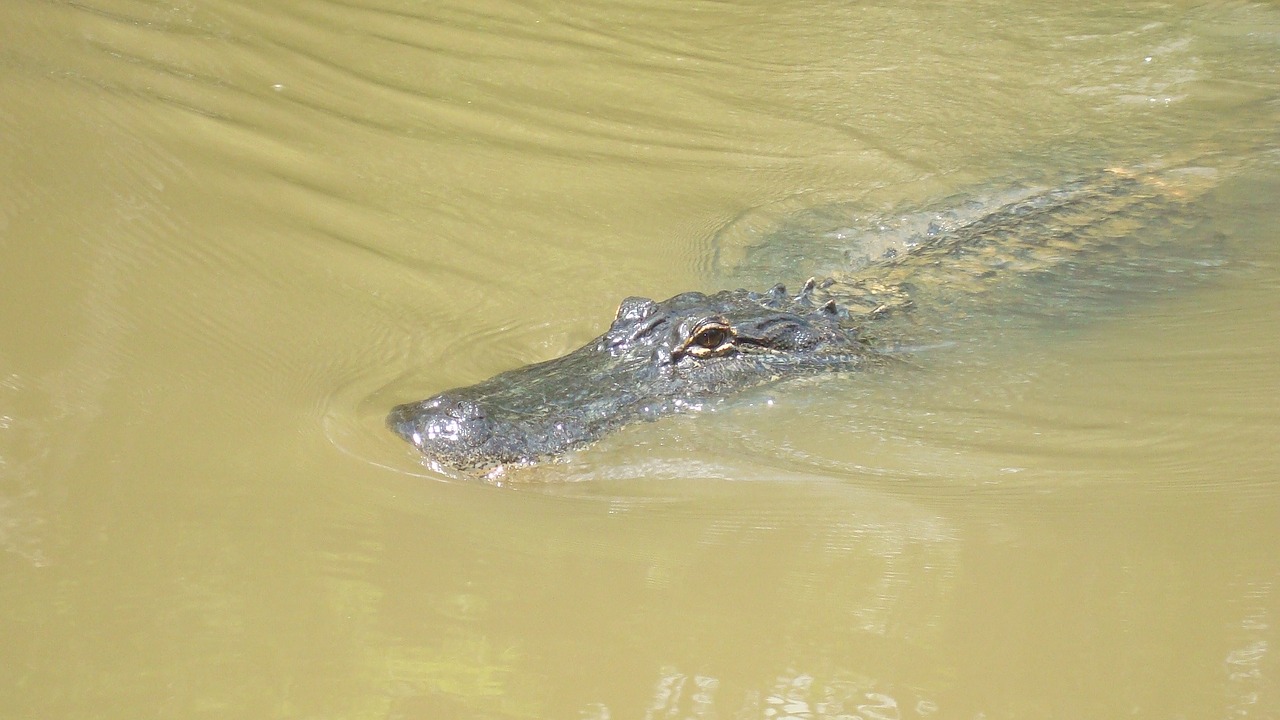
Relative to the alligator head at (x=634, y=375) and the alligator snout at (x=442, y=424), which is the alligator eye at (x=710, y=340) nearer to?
the alligator head at (x=634, y=375)

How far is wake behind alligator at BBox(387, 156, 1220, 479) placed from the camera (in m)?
3.99

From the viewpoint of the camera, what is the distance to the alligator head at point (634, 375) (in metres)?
3.87

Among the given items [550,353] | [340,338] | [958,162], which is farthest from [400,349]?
[958,162]

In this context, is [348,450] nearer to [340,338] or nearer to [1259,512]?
[340,338]

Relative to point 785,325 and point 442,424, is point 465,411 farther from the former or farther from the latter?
point 785,325

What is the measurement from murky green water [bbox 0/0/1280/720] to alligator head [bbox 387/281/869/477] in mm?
161

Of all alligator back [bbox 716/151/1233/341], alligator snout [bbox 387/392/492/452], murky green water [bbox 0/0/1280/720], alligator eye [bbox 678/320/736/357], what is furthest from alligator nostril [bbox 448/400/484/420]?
alligator back [bbox 716/151/1233/341]

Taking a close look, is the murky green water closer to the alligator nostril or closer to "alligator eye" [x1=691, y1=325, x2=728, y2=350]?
the alligator nostril

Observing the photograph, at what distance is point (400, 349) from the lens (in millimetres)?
4719

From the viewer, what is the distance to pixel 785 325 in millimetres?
5086

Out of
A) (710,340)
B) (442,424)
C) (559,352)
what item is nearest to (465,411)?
(442,424)

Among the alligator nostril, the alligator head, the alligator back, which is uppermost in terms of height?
the alligator back

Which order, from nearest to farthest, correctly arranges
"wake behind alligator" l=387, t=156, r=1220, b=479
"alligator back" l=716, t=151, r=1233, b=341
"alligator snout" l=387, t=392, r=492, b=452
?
"alligator snout" l=387, t=392, r=492, b=452 < "wake behind alligator" l=387, t=156, r=1220, b=479 < "alligator back" l=716, t=151, r=1233, b=341

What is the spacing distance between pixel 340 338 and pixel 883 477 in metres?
2.33
